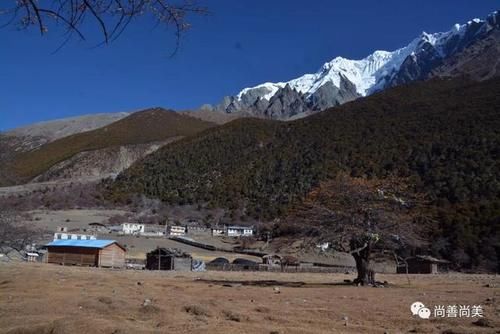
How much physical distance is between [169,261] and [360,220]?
1127 inches

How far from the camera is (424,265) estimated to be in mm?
55250

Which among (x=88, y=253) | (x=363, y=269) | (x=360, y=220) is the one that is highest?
(x=360, y=220)

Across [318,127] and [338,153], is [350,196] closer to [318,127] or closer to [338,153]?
[338,153]

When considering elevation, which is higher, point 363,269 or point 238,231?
point 238,231

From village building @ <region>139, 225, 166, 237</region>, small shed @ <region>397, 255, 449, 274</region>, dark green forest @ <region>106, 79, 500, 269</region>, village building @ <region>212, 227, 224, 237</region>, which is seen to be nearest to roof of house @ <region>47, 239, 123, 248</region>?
small shed @ <region>397, 255, 449, 274</region>

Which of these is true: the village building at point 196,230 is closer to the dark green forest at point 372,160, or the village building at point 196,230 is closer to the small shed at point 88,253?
the dark green forest at point 372,160

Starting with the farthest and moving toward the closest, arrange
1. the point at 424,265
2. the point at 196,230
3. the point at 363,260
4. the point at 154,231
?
the point at 196,230 < the point at 154,231 < the point at 424,265 < the point at 363,260

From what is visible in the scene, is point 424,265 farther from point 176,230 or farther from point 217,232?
point 217,232

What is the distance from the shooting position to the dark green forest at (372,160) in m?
67.5

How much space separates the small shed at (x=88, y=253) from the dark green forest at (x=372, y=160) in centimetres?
3454

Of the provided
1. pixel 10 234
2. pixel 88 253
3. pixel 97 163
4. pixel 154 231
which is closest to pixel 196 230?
pixel 154 231

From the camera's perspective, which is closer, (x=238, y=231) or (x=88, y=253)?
(x=88, y=253)

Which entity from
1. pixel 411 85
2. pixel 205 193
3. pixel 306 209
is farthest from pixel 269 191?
pixel 306 209

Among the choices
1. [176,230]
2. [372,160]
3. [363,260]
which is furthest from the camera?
[372,160]
